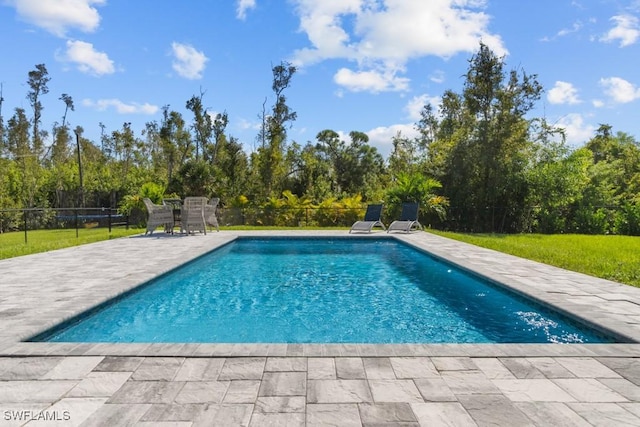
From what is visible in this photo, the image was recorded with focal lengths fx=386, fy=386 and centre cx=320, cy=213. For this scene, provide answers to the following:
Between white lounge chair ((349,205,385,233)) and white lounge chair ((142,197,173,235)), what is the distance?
547 cm

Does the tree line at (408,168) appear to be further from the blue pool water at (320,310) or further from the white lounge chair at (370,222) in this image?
the blue pool water at (320,310)

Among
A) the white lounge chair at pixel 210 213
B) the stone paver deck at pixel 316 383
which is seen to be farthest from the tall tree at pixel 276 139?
the stone paver deck at pixel 316 383

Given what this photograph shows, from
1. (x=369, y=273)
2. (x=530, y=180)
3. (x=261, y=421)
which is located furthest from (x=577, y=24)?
(x=261, y=421)

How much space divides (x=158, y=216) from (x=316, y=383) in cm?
994

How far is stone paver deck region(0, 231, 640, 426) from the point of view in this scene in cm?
186

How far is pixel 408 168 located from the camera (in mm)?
18625

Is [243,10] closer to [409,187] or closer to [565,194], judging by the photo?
[409,187]

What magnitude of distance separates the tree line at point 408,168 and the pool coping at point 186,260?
722cm

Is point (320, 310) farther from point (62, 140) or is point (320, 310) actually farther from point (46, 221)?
point (62, 140)

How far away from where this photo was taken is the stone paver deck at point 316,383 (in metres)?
1.86

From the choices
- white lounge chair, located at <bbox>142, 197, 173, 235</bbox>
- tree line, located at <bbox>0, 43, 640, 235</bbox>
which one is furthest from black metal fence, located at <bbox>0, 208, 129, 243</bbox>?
white lounge chair, located at <bbox>142, 197, 173, 235</bbox>

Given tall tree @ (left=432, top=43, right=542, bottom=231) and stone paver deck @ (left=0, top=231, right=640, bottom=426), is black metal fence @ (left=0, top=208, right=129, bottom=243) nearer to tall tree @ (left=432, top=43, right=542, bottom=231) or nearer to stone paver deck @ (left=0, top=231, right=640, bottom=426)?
tall tree @ (left=432, top=43, right=542, bottom=231)

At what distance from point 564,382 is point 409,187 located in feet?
38.5

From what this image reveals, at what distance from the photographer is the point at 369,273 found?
690 cm
